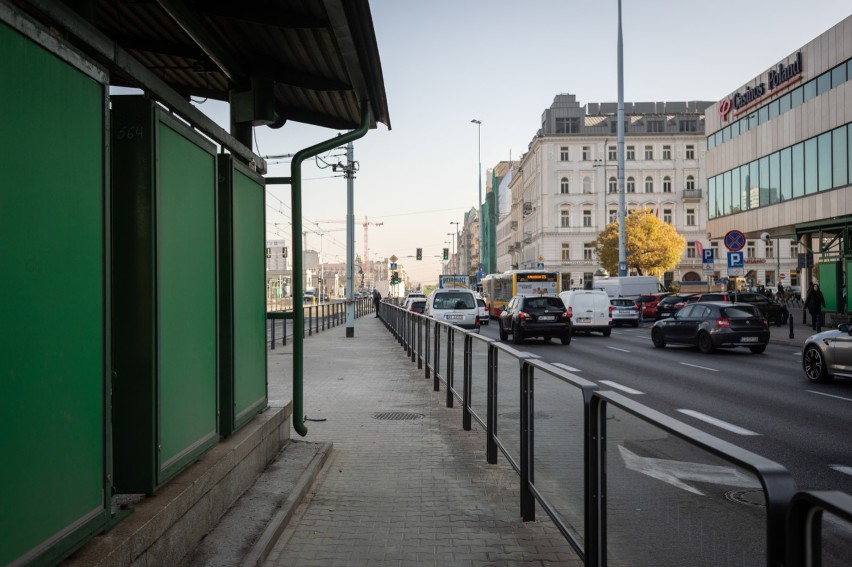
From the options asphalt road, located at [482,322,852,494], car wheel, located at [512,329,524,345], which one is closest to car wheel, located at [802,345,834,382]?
asphalt road, located at [482,322,852,494]

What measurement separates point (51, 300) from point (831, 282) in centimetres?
3514

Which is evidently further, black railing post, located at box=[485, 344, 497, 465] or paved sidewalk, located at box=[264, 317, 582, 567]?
black railing post, located at box=[485, 344, 497, 465]

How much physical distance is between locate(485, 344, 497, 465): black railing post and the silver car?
8.46 m

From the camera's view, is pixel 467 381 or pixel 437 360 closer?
pixel 467 381

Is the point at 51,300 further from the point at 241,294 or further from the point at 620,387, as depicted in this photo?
the point at 620,387

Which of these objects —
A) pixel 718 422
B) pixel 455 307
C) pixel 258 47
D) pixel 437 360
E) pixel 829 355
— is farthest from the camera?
pixel 455 307

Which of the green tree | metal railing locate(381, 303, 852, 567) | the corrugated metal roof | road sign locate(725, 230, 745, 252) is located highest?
the green tree

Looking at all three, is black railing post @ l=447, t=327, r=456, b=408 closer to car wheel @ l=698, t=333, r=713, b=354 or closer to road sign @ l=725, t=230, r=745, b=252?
car wheel @ l=698, t=333, r=713, b=354

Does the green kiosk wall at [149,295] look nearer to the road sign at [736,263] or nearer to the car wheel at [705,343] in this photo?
the car wheel at [705,343]

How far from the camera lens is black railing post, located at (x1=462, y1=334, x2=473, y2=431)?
8062 millimetres

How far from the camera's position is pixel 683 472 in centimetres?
249

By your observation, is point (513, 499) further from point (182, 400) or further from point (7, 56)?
point (7, 56)

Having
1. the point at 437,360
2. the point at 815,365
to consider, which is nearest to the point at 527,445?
the point at 437,360

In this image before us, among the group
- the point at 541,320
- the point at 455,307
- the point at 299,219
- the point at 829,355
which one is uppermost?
the point at 299,219
